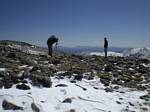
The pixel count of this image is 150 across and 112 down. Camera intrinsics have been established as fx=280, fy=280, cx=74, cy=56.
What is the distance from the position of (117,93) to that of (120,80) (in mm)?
3094

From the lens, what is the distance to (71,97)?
46.2 feet

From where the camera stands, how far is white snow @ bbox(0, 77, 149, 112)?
12914 millimetres

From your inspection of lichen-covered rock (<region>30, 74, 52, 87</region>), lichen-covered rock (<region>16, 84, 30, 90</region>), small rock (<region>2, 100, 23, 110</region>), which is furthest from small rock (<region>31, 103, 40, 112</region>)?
lichen-covered rock (<region>30, 74, 52, 87</region>)

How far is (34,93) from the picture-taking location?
13.7m

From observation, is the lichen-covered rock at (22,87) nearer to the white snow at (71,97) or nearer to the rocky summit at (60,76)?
the rocky summit at (60,76)

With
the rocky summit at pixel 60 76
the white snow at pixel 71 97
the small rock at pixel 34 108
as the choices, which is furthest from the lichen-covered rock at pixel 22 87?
the small rock at pixel 34 108

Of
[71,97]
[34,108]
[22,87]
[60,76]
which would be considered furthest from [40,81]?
[34,108]

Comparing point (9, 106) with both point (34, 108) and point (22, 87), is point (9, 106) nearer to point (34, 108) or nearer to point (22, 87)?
point (34, 108)

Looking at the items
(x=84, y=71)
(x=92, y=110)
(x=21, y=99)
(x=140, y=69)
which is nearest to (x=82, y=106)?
(x=92, y=110)

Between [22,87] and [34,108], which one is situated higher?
[22,87]

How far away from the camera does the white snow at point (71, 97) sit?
Result: 42.4ft

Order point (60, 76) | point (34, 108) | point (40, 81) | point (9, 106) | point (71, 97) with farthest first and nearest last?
point (60, 76) < point (40, 81) < point (71, 97) < point (34, 108) < point (9, 106)

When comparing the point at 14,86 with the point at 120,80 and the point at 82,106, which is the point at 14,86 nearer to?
the point at 82,106

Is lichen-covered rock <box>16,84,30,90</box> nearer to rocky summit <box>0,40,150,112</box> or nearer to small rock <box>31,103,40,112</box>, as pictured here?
rocky summit <box>0,40,150,112</box>
